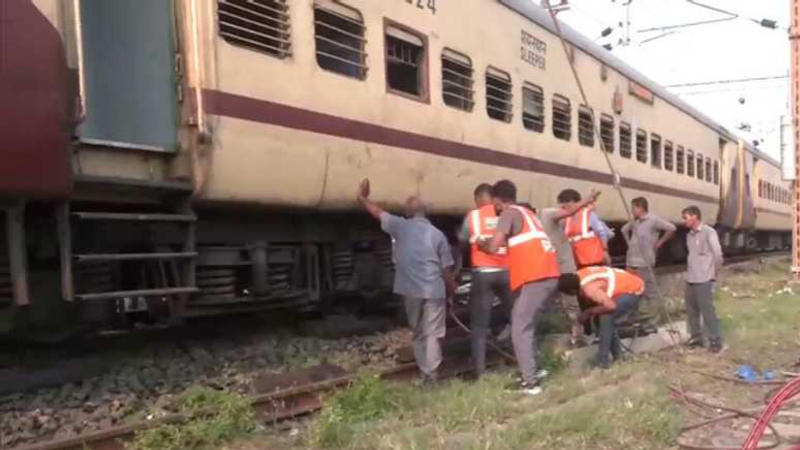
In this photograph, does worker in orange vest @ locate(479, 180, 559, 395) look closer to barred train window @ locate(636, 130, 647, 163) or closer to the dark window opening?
the dark window opening

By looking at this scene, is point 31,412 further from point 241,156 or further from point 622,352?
point 622,352

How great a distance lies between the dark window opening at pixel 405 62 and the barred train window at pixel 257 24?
1.45m

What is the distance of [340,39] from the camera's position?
298 inches

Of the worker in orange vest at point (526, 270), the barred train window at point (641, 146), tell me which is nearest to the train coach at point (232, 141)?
the worker in orange vest at point (526, 270)

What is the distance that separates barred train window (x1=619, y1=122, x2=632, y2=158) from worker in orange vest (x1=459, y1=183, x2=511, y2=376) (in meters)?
6.98

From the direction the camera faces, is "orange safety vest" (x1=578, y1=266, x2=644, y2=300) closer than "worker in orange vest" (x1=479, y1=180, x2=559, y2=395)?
No

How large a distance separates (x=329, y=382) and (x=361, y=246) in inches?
108

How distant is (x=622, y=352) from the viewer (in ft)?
26.6

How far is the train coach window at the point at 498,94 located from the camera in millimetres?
9877

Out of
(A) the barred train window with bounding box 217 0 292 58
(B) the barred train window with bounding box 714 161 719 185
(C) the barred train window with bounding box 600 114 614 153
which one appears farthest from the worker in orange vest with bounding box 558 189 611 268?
(B) the barred train window with bounding box 714 161 719 185

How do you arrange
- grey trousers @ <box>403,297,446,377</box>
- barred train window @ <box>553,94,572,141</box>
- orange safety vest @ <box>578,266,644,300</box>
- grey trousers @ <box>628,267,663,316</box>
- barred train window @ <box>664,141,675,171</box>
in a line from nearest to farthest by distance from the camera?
1. grey trousers @ <box>403,297,446,377</box>
2. orange safety vest @ <box>578,266,644,300</box>
3. grey trousers @ <box>628,267,663,316</box>
4. barred train window @ <box>553,94,572,141</box>
5. barred train window @ <box>664,141,675,171</box>

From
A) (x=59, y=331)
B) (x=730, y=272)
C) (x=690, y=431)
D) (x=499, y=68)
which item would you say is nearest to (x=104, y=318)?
(x=59, y=331)

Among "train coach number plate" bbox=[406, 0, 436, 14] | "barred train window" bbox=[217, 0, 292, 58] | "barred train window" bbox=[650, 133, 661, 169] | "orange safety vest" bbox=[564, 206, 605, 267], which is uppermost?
"train coach number plate" bbox=[406, 0, 436, 14]

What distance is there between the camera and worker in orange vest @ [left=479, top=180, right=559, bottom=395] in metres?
6.72
